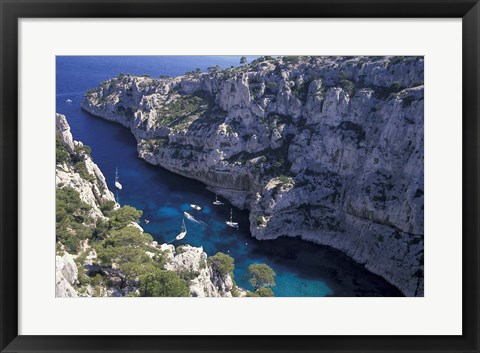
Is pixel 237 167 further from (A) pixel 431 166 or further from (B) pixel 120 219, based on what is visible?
(A) pixel 431 166

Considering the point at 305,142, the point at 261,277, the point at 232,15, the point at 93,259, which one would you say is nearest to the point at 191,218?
the point at 261,277

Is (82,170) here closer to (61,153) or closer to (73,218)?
(61,153)

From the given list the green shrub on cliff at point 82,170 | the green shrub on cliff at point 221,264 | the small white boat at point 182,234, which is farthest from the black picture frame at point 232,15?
the small white boat at point 182,234

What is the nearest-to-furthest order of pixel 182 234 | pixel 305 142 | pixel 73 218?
1. pixel 73 218
2. pixel 182 234
3. pixel 305 142

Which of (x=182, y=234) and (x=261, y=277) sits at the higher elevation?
(x=182, y=234)

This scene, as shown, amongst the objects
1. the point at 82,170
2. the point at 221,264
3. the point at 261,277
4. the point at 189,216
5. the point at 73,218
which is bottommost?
the point at 261,277

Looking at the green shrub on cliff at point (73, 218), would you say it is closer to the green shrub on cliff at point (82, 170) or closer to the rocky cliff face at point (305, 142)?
the green shrub on cliff at point (82, 170)

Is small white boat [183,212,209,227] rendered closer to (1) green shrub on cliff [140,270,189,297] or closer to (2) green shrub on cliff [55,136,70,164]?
(2) green shrub on cliff [55,136,70,164]
